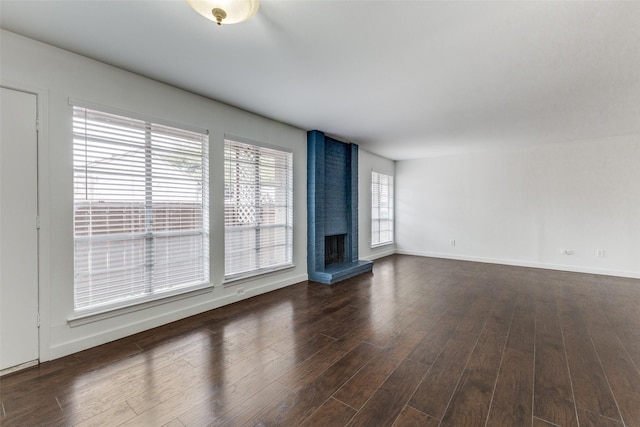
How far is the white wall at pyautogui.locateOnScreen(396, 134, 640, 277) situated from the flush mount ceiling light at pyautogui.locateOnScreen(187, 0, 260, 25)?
20.6 ft

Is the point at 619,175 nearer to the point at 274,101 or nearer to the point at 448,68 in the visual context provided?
the point at 448,68

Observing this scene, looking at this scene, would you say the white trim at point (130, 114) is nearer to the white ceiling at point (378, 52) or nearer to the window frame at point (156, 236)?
the window frame at point (156, 236)

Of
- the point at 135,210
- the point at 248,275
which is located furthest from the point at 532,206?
the point at 135,210

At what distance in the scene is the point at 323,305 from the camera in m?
3.58

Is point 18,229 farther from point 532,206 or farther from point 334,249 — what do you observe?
point 532,206

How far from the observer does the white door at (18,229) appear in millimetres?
2090

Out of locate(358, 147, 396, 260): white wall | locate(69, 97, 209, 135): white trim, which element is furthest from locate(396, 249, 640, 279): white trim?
locate(69, 97, 209, 135): white trim

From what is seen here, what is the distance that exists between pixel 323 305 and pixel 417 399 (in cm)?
188

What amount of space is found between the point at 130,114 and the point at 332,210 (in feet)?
11.5

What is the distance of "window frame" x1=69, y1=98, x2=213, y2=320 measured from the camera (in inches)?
96.3

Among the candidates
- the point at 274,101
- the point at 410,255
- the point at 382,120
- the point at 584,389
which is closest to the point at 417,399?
the point at 584,389

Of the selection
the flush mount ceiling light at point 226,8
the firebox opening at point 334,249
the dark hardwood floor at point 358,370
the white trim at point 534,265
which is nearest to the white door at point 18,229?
the dark hardwood floor at point 358,370

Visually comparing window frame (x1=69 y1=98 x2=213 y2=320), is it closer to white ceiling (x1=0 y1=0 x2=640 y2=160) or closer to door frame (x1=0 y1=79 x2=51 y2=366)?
door frame (x1=0 y1=79 x2=51 y2=366)

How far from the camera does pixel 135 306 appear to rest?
276 cm
